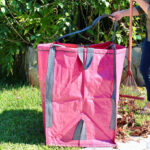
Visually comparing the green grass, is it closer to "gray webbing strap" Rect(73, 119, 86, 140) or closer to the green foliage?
"gray webbing strap" Rect(73, 119, 86, 140)

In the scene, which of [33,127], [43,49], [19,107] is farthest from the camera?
[19,107]

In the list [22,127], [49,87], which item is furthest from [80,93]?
[22,127]

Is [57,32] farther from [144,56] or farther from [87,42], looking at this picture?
[144,56]

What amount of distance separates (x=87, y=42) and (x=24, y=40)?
3.15 feet

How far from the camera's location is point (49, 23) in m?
3.84

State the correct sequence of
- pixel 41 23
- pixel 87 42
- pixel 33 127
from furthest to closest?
pixel 87 42, pixel 41 23, pixel 33 127

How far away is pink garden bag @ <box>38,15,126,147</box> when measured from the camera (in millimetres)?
2393

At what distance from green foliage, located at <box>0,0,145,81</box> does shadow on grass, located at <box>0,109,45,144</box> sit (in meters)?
0.89

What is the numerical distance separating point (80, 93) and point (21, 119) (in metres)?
0.96

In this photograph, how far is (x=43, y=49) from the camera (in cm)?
239

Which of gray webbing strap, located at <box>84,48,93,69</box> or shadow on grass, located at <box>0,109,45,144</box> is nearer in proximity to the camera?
gray webbing strap, located at <box>84,48,93,69</box>

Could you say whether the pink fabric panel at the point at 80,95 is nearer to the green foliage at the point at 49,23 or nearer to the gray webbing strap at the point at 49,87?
the gray webbing strap at the point at 49,87

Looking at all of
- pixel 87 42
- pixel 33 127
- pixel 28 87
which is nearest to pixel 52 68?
pixel 33 127

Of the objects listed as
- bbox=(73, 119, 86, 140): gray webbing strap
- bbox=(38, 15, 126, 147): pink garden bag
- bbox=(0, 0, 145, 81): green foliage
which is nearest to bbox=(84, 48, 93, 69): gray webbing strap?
bbox=(38, 15, 126, 147): pink garden bag
